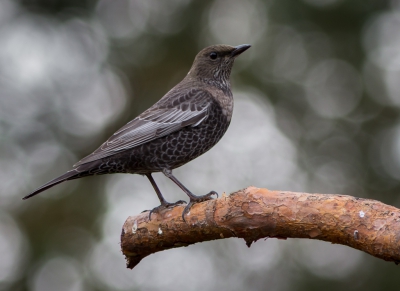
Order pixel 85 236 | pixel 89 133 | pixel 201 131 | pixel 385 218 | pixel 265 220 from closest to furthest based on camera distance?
pixel 385 218, pixel 265 220, pixel 201 131, pixel 85 236, pixel 89 133

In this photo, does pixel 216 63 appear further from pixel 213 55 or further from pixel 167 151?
pixel 167 151

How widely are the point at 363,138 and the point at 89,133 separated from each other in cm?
471

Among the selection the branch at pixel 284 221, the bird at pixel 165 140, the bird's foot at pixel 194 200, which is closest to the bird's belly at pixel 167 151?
the bird at pixel 165 140

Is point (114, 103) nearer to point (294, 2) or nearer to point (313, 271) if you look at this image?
point (294, 2)

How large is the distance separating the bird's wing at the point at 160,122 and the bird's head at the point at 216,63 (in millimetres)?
482

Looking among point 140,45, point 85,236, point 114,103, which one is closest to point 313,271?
point 85,236

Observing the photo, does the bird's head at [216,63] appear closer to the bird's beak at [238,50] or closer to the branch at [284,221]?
the bird's beak at [238,50]

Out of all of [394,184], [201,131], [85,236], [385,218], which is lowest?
[394,184]

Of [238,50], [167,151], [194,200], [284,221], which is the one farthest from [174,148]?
[284,221]

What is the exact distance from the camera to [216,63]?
20.2 feet

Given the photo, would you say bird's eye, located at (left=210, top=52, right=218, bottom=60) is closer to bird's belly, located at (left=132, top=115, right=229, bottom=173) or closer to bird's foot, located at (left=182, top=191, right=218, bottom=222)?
bird's belly, located at (left=132, top=115, right=229, bottom=173)

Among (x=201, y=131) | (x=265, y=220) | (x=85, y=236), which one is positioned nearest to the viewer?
(x=265, y=220)

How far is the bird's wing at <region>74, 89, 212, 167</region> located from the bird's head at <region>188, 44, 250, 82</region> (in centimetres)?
48

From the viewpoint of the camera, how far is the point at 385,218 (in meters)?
3.28
